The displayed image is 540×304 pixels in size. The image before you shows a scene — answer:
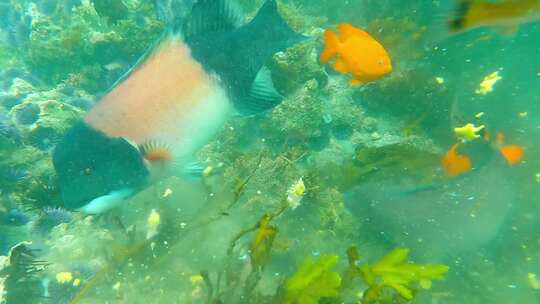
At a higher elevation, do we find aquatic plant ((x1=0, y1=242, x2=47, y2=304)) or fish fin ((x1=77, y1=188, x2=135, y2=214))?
fish fin ((x1=77, y1=188, x2=135, y2=214))

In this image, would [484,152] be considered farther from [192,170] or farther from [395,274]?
[192,170]

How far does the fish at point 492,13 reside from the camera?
4.78 feet

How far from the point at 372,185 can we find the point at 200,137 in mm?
3639

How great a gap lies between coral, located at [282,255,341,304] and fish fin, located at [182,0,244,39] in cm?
202

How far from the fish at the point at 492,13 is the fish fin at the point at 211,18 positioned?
4.85 feet

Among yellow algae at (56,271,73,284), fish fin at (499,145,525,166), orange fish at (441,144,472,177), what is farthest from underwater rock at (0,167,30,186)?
fish fin at (499,145,525,166)

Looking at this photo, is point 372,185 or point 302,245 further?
point 372,185

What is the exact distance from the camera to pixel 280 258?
14.5ft

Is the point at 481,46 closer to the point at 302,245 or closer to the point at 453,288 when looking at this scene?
the point at 453,288

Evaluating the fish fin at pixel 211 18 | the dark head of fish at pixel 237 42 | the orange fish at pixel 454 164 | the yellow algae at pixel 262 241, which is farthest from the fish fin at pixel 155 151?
the orange fish at pixel 454 164

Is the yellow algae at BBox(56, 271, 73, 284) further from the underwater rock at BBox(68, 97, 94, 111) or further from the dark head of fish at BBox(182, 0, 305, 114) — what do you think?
the underwater rock at BBox(68, 97, 94, 111)

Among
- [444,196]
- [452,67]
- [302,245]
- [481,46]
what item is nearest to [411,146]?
[444,196]

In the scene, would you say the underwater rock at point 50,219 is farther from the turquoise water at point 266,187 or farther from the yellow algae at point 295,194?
the yellow algae at point 295,194

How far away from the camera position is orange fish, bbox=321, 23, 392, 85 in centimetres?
412
